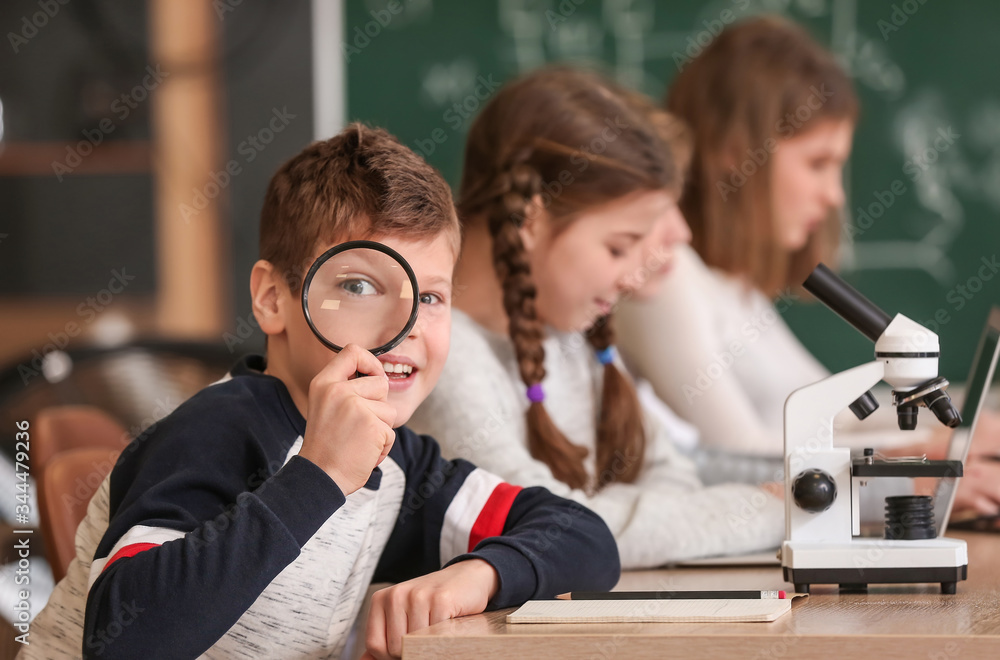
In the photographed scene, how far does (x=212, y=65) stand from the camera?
4.11 meters

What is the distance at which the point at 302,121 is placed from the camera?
407 centimetres

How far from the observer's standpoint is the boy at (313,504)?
0.91 m

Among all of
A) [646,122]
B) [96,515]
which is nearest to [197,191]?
[646,122]

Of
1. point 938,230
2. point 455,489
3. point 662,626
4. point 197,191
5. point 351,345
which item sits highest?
point 197,191

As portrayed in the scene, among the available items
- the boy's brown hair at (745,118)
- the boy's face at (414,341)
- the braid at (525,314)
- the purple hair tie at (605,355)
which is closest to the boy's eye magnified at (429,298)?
the boy's face at (414,341)

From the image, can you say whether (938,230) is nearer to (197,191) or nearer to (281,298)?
(197,191)

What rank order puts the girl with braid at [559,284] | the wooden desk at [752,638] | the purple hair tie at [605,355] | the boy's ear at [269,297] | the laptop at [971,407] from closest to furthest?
the wooden desk at [752,638] < the boy's ear at [269,297] < the laptop at [971,407] < the girl with braid at [559,284] < the purple hair tie at [605,355]

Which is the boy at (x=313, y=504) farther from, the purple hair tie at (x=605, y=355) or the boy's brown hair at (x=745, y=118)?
the boy's brown hair at (x=745, y=118)

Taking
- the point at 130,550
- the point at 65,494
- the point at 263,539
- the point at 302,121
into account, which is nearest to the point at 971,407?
the point at 263,539

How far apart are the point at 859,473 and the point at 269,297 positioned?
2.14 ft

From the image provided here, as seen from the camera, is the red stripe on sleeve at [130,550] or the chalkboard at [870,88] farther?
the chalkboard at [870,88]

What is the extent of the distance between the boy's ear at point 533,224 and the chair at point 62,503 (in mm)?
715

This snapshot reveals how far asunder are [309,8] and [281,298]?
10.5 ft

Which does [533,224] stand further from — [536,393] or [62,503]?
[62,503]
